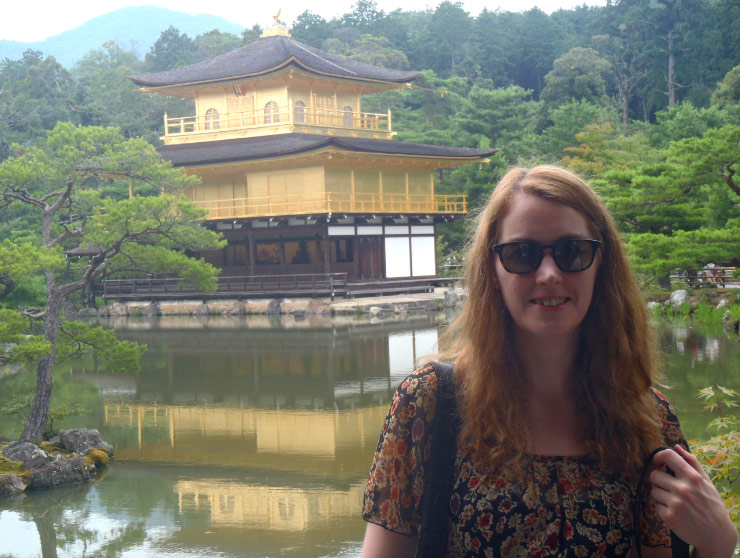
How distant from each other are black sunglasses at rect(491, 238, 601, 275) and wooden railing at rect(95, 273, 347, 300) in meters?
21.5

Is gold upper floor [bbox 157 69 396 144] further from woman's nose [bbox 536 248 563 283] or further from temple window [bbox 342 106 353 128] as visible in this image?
woman's nose [bbox 536 248 563 283]

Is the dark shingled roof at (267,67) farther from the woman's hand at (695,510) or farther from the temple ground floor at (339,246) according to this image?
the woman's hand at (695,510)

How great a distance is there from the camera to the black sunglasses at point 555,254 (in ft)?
5.60

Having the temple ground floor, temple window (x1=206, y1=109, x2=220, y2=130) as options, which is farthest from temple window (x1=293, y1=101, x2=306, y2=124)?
the temple ground floor

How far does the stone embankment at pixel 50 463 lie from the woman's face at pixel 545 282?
6.82 meters

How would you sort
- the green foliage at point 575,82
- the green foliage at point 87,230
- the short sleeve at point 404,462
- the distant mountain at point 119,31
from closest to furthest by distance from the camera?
the short sleeve at point 404,462 → the green foliage at point 87,230 → the green foliage at point 575,82 → the distant mountain at point 119,31

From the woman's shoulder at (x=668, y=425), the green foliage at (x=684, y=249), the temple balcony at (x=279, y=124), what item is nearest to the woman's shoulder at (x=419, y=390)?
the woman's shoulder at (x=668, y=425)

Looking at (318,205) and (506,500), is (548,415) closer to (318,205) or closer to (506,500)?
(506,500)

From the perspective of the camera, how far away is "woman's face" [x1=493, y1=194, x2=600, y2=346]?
1.69m

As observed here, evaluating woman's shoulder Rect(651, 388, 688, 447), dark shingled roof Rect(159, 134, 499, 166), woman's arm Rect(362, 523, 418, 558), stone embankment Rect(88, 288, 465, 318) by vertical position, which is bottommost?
stone embankment Rect(88, 288, 465, 318)

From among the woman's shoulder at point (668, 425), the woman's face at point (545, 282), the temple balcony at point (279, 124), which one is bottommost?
the woman's shoulder at point (668, 425)

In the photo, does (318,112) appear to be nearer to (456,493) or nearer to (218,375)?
(218,375)

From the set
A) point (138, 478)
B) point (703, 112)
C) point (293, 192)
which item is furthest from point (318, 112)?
point (138, 478)

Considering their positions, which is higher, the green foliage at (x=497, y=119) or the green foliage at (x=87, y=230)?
the green foliage at (x=497, y=119)
